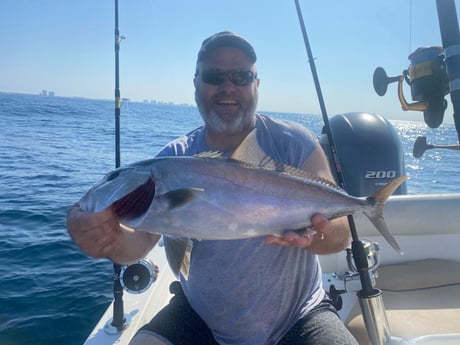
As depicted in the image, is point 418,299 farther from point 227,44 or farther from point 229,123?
point 227,44

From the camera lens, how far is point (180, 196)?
1.96 m

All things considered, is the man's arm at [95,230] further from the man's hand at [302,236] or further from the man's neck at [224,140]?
the man's neck at [224,140]

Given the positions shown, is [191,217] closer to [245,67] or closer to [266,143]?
[266,143]

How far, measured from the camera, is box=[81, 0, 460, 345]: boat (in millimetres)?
2744

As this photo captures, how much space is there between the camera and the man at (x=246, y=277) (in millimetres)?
2412

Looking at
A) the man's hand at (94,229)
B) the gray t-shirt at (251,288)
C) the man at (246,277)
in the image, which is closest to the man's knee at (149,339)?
the man at (246,277)

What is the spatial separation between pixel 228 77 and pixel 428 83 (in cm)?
191

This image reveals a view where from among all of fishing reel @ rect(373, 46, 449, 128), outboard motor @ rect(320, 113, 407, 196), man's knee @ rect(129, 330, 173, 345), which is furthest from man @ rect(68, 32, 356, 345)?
outboard motor @ rect(320, 113, 407, 196)

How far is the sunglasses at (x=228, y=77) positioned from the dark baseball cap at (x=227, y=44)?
180mm

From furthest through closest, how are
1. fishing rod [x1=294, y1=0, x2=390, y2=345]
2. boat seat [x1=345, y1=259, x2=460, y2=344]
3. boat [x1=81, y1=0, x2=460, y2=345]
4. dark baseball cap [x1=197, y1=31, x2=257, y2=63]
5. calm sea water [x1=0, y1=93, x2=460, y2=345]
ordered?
1. calm sea water [x1=0, y1=93, x2=460, y2=345]
2. boat seat [x1=345, y1=259, x2=460, y2=344]
3. dark baseball cap [x1=197, y1=31, x2=257, y2=63]
4. boat [x1=81, y1=0, x2=460, y2=345]
5. fishing rod [x1=294, y1=0, x2=390, y2=345]

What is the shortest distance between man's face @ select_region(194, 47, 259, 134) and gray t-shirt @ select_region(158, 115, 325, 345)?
1.96 feet

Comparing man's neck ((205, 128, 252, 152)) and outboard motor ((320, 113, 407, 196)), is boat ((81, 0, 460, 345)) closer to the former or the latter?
outboard motor ((320, 113, 407, 196))

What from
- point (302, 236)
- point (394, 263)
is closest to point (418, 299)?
point (394, 263)

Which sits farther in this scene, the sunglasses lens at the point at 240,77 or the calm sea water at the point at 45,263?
the calm sea water at the point at 45,263
